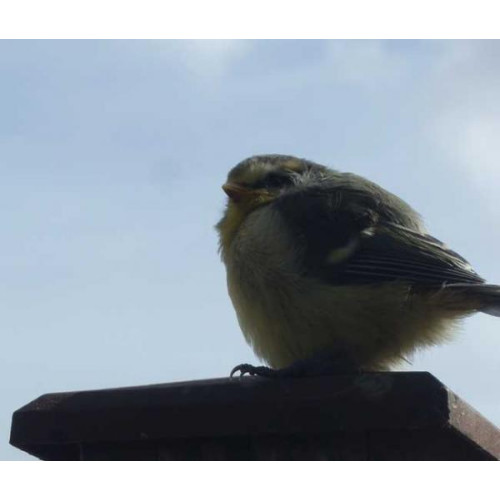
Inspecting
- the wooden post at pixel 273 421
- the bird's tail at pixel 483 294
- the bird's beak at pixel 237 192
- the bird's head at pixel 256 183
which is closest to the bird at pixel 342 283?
the bird's tail at pixel 483 294

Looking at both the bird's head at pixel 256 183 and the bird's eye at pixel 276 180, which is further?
the bird's eye at pixel 276 180

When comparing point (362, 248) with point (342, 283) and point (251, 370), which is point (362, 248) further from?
point (251, 370)

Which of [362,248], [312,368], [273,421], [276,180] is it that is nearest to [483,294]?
[362,248]

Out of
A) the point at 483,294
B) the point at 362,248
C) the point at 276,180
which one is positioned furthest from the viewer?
the point at 276,180

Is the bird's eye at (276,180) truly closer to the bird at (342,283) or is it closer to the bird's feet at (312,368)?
the bird at (342,283)

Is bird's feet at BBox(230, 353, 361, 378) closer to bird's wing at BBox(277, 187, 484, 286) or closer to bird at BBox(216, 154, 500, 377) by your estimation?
bird at BBox(216, 154, 500, 377)
